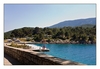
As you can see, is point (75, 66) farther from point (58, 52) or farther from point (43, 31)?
point (58, 52)

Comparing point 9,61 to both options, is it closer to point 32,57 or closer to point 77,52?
point 32,57

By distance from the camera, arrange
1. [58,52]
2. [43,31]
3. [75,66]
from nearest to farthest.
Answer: [75,66], [43,31], [58,52]

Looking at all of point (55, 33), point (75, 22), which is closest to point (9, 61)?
point (55, 33)

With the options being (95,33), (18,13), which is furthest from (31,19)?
(95,33)

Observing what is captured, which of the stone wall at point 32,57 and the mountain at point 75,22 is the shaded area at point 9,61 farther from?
the mountain at point 75,22

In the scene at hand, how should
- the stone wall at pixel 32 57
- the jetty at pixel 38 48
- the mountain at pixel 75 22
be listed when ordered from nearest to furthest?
the stone wall at pixel 32 57 → the mountain at pixel 75 22 → the jetty at pixel 38 48

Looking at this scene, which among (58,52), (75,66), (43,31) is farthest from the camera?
(58,52)

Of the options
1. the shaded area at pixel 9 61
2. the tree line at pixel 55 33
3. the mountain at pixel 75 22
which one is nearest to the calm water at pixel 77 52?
the tree line at pixel 55 33
